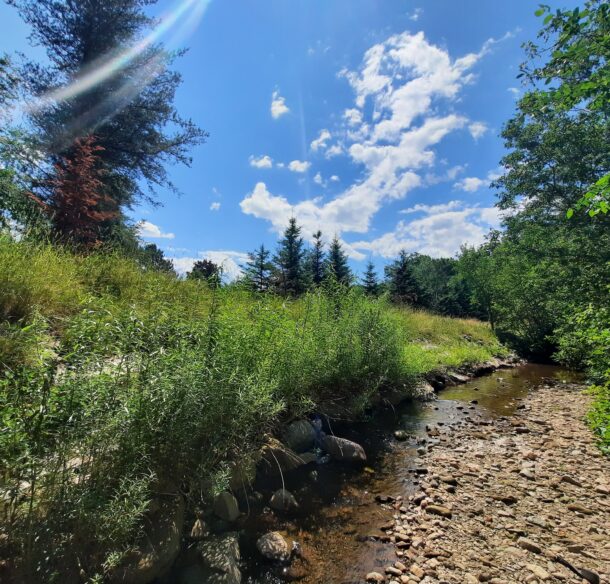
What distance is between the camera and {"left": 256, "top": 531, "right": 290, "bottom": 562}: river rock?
2.93m

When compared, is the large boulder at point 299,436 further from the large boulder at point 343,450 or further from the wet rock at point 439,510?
the wet rock at point 439,510

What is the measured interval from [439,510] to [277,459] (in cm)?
205

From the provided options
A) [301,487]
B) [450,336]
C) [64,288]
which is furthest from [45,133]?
[450,336]

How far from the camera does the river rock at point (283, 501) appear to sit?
362 centimetres

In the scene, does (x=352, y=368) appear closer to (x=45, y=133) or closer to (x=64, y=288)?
(x=64, y=288)

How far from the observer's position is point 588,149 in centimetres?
1491

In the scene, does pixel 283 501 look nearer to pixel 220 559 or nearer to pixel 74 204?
pixel 220 559

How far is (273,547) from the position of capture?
2.99 metres

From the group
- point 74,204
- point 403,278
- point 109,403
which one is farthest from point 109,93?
point 403,278

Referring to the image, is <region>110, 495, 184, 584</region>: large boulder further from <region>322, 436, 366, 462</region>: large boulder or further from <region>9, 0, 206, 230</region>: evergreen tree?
<region>9, 0, 206, 230</region>: evergreen tree

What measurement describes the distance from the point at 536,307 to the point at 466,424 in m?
12.4

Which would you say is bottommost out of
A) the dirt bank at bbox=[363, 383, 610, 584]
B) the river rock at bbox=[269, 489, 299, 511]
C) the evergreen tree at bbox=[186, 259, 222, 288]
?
the dirt bank at bbox=[363, 383, 610, 584]

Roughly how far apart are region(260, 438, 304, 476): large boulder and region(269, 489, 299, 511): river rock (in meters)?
0.43

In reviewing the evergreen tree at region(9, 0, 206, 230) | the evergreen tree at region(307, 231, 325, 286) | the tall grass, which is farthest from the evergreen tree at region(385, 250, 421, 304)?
the tall grass
